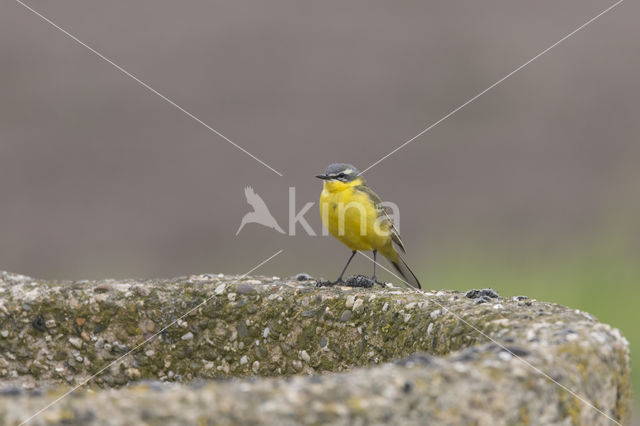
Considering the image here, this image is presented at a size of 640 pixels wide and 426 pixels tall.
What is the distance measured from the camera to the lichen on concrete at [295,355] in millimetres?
2094

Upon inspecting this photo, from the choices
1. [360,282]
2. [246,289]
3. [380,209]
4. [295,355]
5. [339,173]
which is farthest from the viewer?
[380,209]

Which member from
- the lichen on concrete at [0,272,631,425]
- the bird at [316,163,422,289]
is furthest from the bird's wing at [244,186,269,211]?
the lichen on concrete at [0,272,631,425]

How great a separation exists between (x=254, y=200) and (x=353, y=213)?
354 inches

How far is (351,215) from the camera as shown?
5.85 meters

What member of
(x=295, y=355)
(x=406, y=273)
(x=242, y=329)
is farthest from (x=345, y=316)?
(x=406, y=273)

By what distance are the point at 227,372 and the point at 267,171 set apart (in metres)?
12.1

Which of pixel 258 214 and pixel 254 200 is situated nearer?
pixel 254 200

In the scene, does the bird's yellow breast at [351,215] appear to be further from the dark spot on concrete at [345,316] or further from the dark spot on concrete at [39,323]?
the dark spot on concrete at [39,323]

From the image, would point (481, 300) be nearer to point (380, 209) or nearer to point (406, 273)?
point (380, 209)

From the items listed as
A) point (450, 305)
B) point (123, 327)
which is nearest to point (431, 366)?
point (450, 305)

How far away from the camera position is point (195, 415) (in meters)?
2.02

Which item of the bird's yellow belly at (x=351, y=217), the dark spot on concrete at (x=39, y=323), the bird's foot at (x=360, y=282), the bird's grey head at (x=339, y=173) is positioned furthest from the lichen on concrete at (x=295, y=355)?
the bird's grey head at (x=339, y=173)

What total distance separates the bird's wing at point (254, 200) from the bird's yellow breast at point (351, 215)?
333 inches

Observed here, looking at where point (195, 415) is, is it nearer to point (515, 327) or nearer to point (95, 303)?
point (515, 327)
